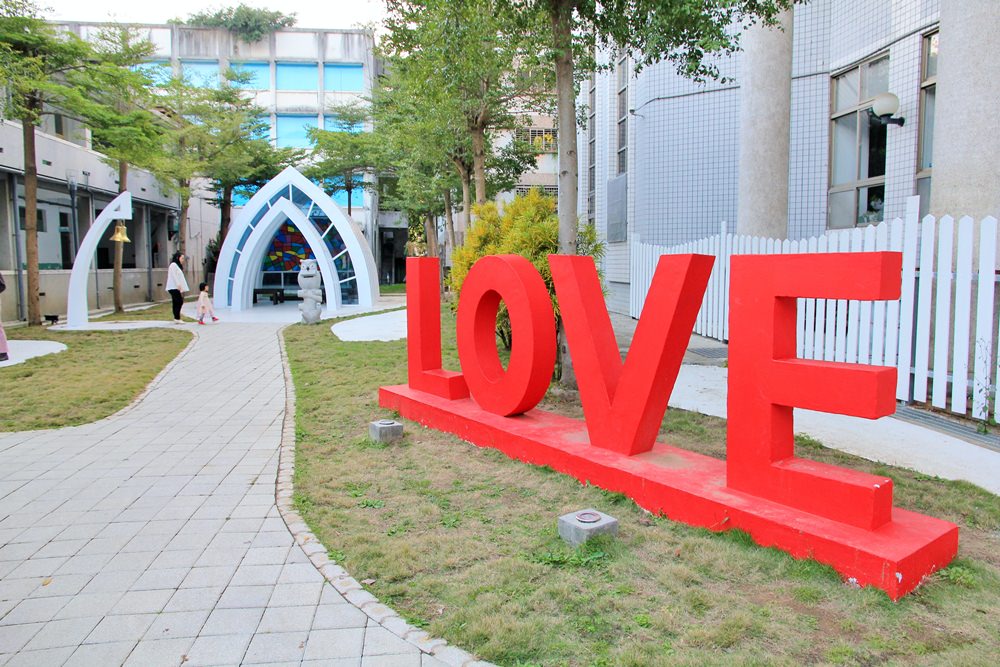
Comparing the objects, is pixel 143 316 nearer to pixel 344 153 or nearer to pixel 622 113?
pixel 622 113

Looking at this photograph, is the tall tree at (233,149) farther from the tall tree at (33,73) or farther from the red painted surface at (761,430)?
the red painted surface at (761,430)

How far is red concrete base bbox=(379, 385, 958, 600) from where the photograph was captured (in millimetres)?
3318

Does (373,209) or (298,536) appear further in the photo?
(373,209)

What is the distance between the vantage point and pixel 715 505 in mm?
3984

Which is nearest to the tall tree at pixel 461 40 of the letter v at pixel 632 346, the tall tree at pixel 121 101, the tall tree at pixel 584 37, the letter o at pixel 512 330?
the tall tree at pixel 584 37

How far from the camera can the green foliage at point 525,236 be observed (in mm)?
8477

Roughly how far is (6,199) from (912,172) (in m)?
19.5

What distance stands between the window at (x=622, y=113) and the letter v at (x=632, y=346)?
13765 mm

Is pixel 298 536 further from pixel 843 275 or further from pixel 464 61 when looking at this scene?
pixel 464 61

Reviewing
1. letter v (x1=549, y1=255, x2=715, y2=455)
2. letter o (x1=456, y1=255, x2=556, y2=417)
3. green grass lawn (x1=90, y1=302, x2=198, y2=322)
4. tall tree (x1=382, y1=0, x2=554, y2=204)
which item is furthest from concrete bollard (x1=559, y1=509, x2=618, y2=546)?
green grass lawn (x1=90, y1=302, x2=198, y2=322)

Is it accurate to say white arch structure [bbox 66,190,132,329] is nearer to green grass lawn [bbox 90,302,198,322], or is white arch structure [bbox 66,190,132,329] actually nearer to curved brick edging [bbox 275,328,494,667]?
green grass lawn [bbox 90,302,198,322]

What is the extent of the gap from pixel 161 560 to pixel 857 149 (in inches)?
489

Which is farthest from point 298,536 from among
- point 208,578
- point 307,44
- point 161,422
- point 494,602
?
point 307,44

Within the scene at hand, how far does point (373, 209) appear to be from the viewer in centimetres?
4144
